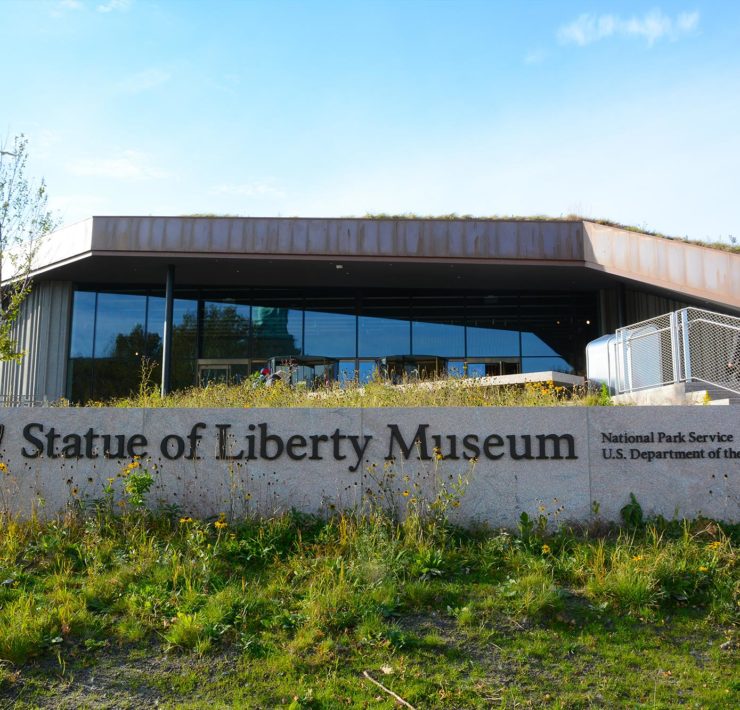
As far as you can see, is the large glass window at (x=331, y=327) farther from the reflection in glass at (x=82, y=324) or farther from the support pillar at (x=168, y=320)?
the reflection in glass at (x=82, y=324)

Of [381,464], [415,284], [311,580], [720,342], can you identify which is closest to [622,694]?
[311,580]

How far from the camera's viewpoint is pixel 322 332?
24.4 metres

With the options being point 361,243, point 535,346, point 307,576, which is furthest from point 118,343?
point 307,576

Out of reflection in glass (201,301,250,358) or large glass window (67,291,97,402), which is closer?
large glass window (67,291,97,402)

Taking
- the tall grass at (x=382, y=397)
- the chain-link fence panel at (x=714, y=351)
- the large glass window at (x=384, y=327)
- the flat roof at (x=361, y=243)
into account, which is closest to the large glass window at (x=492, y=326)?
the large glass window at (x=384, y=327)

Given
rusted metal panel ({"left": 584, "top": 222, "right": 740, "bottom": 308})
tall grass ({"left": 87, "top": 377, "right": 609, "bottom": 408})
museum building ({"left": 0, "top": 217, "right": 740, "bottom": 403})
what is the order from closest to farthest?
tall grass ({"left": 87, "top": 377, "right": 609, "bottom": 408})
rusted metal panel ({"left": 584, "top": 222, "right": 740, "bottom": 308})
museum building ({"left": 0, "top": 217, "right": 740, "bottom": 403})

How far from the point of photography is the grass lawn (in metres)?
5.53

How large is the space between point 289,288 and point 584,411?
16.7m

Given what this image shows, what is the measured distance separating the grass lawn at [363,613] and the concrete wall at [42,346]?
16.3m

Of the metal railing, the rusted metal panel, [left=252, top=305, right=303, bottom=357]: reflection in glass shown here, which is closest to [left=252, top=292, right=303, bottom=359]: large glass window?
[left=252, top=305, right=303, bottom=357]: reflection in glass

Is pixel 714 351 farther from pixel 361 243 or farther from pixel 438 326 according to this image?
pixel 438 326

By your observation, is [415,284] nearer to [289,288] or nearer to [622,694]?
[289,288]

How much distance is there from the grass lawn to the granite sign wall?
1.26 ft

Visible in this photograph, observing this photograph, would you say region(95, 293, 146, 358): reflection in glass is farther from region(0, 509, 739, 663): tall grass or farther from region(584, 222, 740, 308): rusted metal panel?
region(0, 509, 739, 663): tall grass
